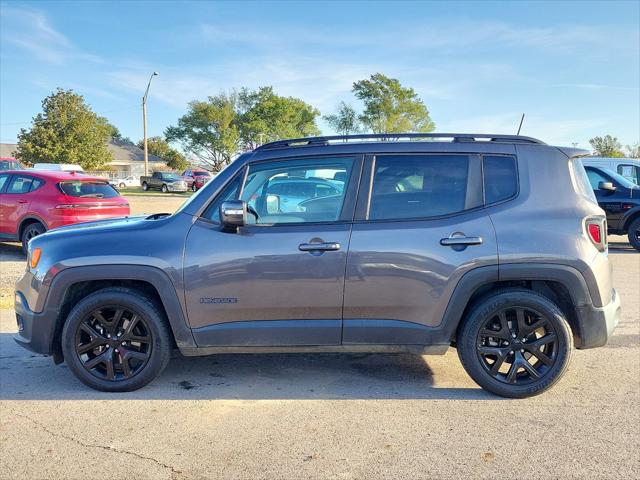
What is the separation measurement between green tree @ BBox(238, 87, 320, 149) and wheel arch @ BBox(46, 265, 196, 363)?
5971 centimetres

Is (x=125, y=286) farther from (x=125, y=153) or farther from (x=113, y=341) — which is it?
(x=125, y=153)

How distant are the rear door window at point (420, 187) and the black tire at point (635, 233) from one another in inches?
368

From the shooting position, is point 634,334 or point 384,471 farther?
point 634,334

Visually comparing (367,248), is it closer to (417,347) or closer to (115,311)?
(417,347)

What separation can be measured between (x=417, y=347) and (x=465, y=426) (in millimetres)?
635

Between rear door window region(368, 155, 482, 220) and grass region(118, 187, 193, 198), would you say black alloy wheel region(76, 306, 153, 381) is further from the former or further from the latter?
grass region(118, 187, 193, 198)

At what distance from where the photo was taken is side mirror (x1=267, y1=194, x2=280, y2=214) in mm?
3961

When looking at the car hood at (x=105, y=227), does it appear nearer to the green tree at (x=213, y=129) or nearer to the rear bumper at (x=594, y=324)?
the rear bumper at (x=594, y=324)

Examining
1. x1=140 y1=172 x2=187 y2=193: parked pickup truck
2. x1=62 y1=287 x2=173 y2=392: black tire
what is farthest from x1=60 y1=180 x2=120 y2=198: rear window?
x1=140 y1=172 x2=187 y2=193: parked pickup truck

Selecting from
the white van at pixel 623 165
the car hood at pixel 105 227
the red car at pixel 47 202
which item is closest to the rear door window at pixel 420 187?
the car hood at pixel 105 227

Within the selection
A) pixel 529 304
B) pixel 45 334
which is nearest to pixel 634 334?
pixel 529 304

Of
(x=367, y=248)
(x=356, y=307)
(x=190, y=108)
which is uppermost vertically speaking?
(x=190, y=108)

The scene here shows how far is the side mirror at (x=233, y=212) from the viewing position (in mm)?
3660

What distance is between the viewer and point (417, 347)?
3859 millimetres
